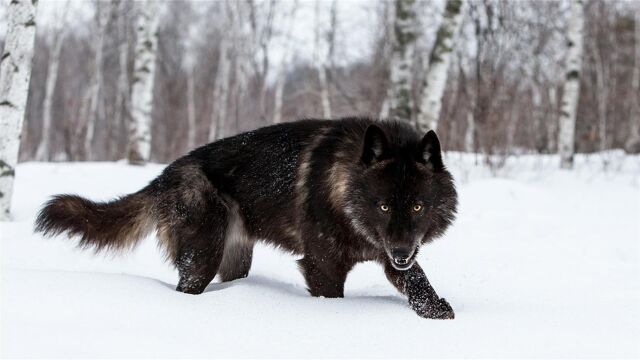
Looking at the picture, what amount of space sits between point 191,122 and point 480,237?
24.7 meters

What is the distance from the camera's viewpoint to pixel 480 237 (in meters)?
6.98

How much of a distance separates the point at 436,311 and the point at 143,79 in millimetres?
11544

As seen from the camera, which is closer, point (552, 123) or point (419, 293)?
point (419, 293)

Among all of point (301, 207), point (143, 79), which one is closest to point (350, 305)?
point (301, 207)

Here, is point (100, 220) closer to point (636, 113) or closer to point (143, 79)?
point (143, 79)

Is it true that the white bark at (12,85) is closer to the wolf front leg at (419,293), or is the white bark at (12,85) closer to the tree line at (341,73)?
the tree line at (341,73)

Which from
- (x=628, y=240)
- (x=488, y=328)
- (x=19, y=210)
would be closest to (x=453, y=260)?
(x=628, y=240)

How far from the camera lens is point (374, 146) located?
3.76 meters

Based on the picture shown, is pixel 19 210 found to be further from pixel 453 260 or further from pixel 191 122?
pixel 191 122

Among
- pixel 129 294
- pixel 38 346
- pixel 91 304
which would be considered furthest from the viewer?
pixel 129 294

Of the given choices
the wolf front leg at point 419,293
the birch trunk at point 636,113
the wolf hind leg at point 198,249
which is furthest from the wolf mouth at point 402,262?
the birch trunk at point 636,113

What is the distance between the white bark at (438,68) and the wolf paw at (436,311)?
6.18m

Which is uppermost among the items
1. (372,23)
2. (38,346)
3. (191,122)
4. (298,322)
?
(372,23)

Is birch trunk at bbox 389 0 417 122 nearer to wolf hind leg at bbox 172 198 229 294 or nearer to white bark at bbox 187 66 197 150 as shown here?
wolf hind leg at bbox 172 198 229 294
